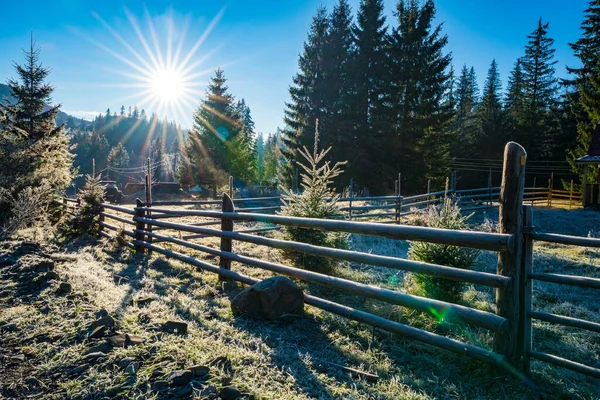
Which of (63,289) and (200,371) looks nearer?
(200,371)

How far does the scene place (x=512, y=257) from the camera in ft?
9.48

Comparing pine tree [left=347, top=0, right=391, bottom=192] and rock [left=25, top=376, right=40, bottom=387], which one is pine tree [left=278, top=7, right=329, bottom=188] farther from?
rock [left=25, top=376, right=40, bottom=387]

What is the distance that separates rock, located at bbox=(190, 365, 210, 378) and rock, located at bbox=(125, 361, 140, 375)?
44 cm

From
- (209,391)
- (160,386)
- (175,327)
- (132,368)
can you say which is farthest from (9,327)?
(209,391)

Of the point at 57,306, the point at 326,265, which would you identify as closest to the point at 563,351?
the point at 326,265

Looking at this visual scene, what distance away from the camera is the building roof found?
19.3m

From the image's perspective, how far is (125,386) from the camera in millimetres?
2566

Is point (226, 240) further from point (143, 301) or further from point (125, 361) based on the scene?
point (125, 361)

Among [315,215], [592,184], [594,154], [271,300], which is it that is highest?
[594,154]

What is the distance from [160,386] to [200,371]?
11.6 inches

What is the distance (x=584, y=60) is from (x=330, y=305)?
129 ft

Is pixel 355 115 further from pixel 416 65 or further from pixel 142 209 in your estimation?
pixel 142 209

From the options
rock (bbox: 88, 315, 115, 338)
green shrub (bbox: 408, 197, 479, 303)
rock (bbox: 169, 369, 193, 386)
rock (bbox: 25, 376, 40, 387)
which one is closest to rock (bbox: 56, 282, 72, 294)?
rock (bbox: 88, 315, 115, 338)

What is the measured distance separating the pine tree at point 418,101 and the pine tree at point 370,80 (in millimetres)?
884
